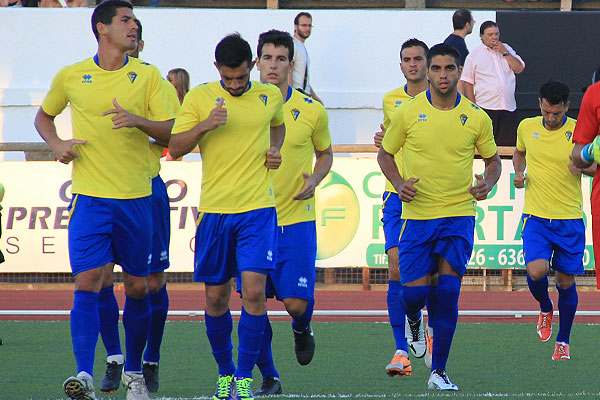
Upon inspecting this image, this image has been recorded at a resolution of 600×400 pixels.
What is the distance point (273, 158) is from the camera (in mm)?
6539

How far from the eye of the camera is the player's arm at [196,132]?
20.7 ft

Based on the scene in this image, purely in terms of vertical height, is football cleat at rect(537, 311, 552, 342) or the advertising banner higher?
the advertising banner

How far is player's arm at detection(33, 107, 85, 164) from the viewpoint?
21.6 feet

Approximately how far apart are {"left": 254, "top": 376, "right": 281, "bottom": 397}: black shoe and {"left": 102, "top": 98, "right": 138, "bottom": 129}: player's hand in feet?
6.26

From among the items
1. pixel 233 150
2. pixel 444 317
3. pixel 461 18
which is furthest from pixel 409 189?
A: pixel 461 18

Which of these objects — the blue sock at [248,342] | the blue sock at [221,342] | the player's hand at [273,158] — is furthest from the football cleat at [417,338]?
the player's hand at [273,158]

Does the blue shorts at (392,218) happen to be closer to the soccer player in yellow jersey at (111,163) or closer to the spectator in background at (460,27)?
the soccer player in yellow jersey at (111,163)

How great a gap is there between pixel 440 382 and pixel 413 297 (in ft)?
2.28

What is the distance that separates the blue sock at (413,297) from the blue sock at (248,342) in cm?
158

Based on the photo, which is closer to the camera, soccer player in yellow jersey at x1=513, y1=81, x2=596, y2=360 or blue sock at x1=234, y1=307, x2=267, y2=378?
blue sock at x1=234, y1=307, x2=267, y2=378

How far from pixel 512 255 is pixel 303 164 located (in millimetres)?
6810

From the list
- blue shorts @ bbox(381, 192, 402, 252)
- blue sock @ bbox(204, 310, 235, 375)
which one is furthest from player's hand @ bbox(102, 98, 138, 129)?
blue shorts @ bbox(381, 192, 402, 252)

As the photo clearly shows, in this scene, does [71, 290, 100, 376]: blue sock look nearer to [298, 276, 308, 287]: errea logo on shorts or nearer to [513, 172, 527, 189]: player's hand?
[298, 276, 308, 287]: errea logo on shorts

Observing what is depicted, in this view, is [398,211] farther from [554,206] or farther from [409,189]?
[554,206]
